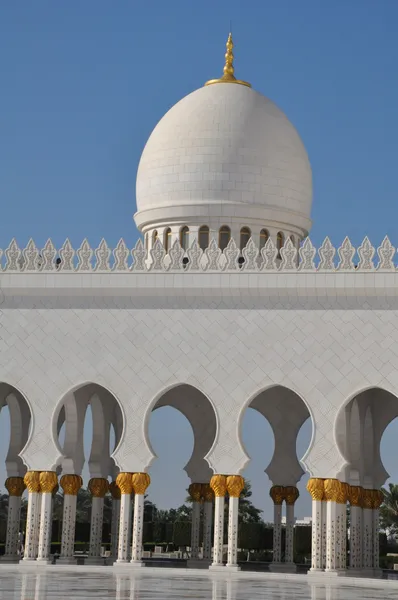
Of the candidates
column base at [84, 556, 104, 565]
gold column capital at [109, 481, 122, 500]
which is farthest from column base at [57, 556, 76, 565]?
gold column capital at [109, 481, 122, 500]

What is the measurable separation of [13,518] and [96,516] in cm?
139

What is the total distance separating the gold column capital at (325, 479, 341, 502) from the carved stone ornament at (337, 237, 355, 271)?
3083 millimetres

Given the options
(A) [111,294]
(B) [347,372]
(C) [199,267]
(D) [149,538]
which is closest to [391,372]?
(B) [347,372]

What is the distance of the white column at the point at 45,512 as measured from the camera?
1645cm

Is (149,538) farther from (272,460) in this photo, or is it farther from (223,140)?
(223,140)

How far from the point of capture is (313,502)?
1596 cm

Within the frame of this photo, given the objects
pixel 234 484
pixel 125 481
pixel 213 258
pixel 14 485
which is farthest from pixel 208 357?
pixel 14 485

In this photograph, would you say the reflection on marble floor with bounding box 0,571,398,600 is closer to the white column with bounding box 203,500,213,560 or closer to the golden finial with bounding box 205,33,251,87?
the white column with bounding box 203,500,213,560

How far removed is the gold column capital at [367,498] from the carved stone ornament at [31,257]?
6.49 meters

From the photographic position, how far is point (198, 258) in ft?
55.5

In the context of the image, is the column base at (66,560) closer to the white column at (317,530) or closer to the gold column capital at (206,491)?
the gold column capital at (206,491)

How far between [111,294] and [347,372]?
3751mm

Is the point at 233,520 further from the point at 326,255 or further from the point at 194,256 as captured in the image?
the point at 326,255

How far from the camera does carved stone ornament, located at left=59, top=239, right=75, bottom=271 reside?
1716cm
